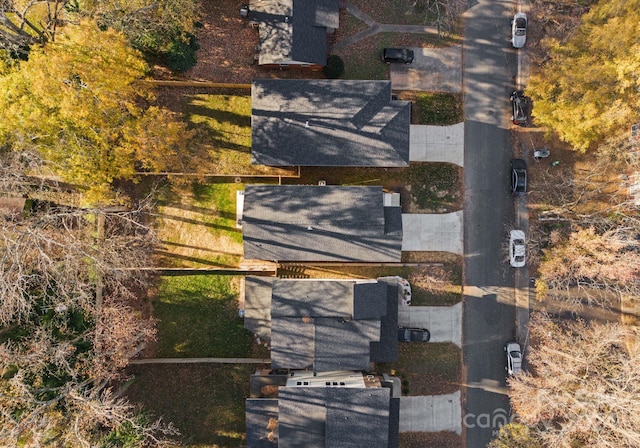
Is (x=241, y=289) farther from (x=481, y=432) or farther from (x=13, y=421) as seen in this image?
(x=481, y=432)

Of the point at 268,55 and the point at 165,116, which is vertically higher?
the point at 268,55

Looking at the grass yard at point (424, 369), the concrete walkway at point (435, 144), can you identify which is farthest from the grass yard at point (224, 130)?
the grass yard at point (424, 369)

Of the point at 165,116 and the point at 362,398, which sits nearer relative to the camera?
the point at 362,398

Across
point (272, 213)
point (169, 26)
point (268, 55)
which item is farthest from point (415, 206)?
point (169, 26)

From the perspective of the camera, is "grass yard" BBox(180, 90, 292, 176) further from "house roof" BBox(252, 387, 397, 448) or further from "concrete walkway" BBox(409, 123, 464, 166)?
"house roof" BBox(252, 387, 397, 448)

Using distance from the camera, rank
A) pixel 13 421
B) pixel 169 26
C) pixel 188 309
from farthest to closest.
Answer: pixel 188 309 → pixel 169 26 → pixel 13 421

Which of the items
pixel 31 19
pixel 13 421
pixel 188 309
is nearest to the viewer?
pixel 13 421

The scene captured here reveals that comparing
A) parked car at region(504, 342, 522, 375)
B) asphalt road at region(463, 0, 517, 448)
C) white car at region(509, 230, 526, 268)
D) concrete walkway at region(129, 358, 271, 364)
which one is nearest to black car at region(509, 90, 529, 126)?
asphalt road at region(463, 0, 517, 448)

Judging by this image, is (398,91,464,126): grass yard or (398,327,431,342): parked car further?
(398,91,464,126): grass yard

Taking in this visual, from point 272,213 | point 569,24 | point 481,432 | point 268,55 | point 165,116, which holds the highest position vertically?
point 569,24
